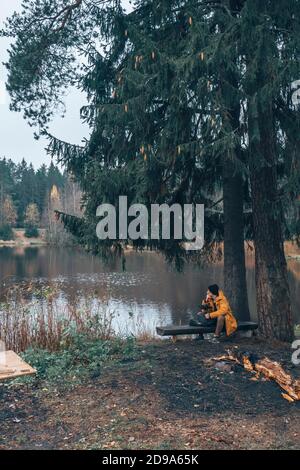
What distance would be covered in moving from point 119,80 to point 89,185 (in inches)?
63.9

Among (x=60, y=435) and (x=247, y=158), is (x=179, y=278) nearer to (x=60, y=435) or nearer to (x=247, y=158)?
(x=247, y=158)

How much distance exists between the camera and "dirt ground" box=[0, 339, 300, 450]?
440 cm

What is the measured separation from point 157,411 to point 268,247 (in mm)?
3548

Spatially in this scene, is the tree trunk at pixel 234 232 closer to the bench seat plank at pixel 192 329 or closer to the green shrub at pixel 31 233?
the bench seat plank at pixel 192 329

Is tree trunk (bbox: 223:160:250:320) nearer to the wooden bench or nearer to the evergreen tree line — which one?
the evergreen tree line

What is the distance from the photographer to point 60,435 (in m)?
4.62

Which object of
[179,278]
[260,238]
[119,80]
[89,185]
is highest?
[119,80]

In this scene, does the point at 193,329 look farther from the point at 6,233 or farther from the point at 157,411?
the point at 6,233

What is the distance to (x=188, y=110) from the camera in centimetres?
702

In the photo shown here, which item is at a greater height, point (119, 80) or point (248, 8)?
point (248, 8)

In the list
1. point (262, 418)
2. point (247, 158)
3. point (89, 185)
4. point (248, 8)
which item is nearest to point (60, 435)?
point (262, 418)

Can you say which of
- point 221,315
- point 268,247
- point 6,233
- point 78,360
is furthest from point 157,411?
point 6,233

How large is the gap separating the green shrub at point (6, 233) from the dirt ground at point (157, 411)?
6456cm
